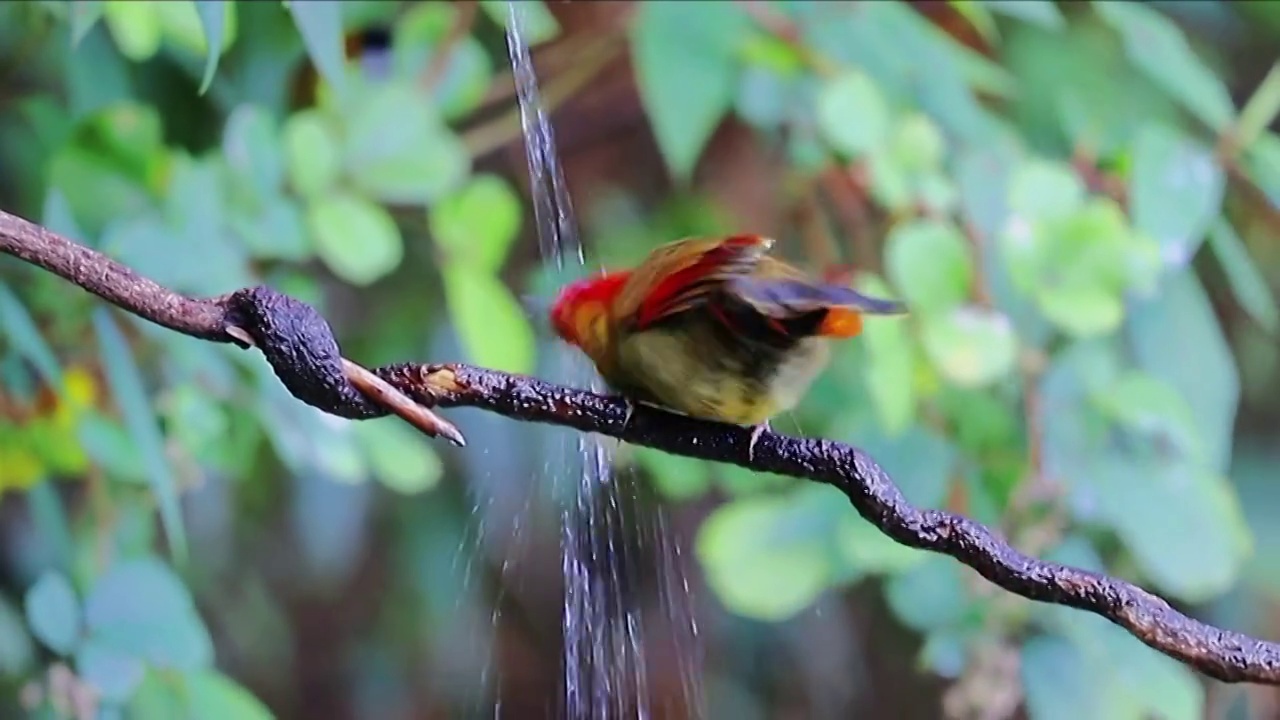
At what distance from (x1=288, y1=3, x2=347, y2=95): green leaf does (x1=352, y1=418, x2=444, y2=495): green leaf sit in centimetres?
20

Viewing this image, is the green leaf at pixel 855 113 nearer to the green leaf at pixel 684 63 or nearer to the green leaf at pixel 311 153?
the green leaf at pixel 684 63

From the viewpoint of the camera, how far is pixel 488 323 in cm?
70

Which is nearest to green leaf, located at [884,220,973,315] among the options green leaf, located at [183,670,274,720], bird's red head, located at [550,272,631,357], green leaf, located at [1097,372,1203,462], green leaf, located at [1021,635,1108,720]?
green leaf, located at [1097,372,1203,462]

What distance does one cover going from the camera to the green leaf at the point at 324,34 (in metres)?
0.60

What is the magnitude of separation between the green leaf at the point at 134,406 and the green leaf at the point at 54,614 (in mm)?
61

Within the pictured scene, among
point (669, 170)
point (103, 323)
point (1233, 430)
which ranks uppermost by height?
point (103, 323)

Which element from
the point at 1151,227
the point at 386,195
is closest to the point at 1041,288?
the point at 1151,227

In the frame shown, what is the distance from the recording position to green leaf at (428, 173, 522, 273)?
72cm

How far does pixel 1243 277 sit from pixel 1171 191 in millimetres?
84

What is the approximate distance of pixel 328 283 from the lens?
75 cm

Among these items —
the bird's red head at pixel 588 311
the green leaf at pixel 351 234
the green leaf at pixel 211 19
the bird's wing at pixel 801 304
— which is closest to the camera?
the bird's wing at pixel 801 304

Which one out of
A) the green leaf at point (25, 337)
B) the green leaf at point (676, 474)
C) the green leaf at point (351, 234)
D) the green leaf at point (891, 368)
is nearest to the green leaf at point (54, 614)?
the green leaf at point (25, 337)

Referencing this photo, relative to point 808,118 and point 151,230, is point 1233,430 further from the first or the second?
point 151,230

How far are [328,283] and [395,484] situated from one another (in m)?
0.13
